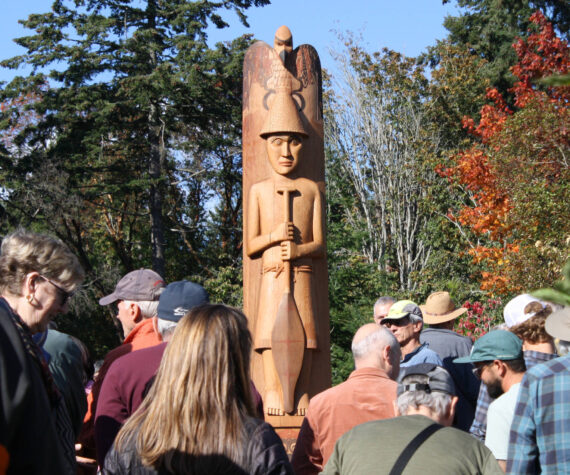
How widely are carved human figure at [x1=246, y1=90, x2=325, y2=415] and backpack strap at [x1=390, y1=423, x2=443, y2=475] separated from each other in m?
4.09

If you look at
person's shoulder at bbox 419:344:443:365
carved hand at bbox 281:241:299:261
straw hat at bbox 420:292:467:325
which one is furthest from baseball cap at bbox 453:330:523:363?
carved hand at bbox 281:241:299:261

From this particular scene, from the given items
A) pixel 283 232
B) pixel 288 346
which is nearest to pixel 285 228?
pixel 283 232

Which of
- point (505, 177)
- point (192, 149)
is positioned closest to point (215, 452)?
point (505, 177)

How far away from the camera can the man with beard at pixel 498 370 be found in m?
3.71

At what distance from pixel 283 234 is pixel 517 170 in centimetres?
911

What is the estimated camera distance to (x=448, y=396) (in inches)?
121

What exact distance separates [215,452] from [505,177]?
43.6ft

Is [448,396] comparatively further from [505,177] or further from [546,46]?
[546,46]

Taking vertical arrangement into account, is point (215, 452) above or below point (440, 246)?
below

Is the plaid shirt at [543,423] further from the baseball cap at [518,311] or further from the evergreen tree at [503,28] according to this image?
the evergreen tree at [503,28]

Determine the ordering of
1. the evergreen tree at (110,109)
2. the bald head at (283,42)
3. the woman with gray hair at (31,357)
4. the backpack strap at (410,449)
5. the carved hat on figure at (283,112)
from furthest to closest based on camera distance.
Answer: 1. the evergreen tree at (110,109)
2. the bald head at (283,42)
3. the carved hat on figure at (283,112)
4. the backpack strap at (410,449)
5. the woman with gray hair at (31,357)

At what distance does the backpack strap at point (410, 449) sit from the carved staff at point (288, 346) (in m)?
4.01

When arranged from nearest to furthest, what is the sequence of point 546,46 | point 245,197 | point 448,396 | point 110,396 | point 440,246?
point 448,396
point 110,396
point 245,197
point 546,46
point 440,246

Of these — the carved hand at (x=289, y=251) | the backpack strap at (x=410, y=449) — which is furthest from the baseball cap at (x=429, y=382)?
the carved hand at (x=289, y=251)
